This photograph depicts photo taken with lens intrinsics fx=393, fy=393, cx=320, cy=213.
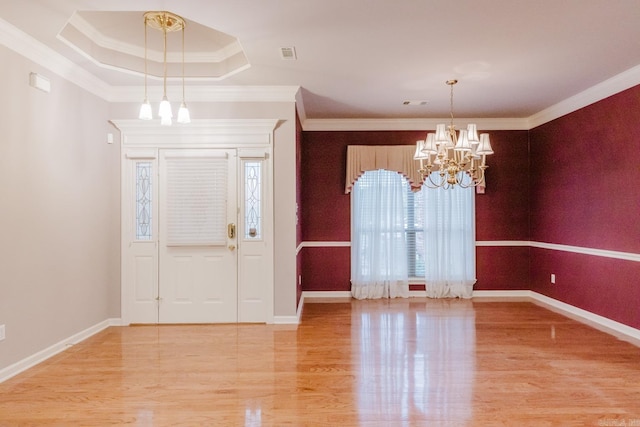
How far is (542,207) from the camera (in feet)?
18.7

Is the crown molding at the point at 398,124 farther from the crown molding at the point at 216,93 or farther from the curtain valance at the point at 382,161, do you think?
the crown molding at the point at 216,93

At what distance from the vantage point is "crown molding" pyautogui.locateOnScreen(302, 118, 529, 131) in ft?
19.6

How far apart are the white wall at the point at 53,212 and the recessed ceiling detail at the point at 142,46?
1.50ft

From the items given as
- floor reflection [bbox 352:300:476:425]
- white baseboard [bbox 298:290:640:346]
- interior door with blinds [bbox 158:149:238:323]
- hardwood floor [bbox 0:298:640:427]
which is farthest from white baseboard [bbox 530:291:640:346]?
interior door with blinds [bbox 158:149:238:323]

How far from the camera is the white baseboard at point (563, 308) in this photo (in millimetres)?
4113

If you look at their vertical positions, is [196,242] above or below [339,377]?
above

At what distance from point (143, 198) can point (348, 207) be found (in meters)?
2.90

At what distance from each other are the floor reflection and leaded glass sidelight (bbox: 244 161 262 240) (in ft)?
5.31

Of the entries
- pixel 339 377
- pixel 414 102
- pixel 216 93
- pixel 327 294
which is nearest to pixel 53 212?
pixel 216 93

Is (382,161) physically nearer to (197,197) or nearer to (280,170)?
(280,170)

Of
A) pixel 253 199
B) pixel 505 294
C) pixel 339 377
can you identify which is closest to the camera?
pixel 339 377

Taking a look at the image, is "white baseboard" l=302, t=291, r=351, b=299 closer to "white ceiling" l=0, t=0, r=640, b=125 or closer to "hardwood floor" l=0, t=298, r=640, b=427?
"hardwood floor" l=0, t=298, r=640, b=427

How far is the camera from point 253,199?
4621 millimetres

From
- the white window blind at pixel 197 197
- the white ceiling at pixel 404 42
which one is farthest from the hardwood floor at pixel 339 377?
the white ceiling at pixel 404 42
